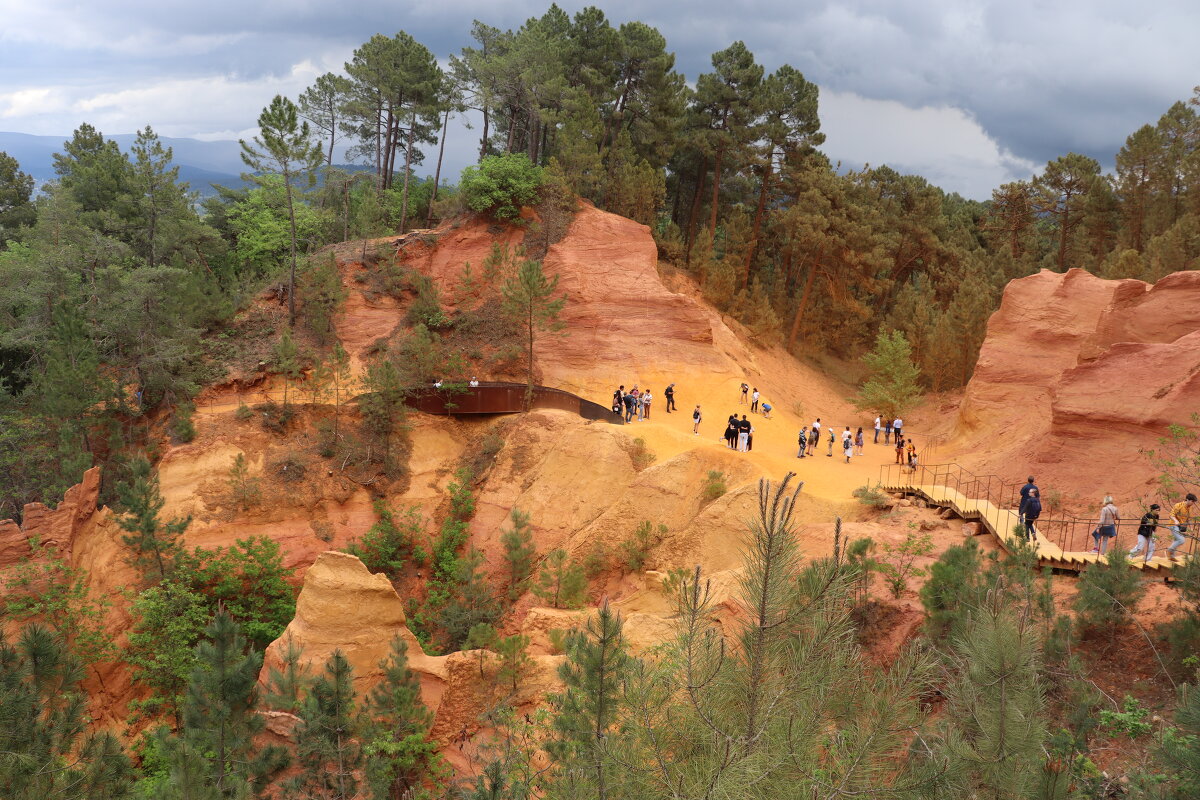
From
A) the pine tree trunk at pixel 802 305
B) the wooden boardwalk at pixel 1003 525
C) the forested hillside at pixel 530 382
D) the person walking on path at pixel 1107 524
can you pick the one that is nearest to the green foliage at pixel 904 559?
the forested hillside at pixel 530 382

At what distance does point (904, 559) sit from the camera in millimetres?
17000

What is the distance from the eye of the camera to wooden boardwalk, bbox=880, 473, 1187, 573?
14016 millimetres

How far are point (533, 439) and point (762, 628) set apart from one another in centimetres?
2322

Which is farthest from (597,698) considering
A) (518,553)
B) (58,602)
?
(58,602)

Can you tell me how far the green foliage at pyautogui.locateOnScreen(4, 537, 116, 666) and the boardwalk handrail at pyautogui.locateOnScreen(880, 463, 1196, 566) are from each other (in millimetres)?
25018

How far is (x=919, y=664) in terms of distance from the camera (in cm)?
618

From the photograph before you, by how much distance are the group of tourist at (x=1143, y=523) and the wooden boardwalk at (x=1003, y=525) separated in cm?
20

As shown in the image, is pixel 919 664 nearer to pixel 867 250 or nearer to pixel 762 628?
pixel 762 628

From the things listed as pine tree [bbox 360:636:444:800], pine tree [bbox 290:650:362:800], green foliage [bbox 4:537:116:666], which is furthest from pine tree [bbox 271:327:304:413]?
pine tree [bbox 290:650:362:800]

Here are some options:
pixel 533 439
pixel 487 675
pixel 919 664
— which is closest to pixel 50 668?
pixel 487 675

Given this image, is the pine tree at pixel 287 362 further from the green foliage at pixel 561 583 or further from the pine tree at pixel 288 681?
the green foliage at pixel 561 583

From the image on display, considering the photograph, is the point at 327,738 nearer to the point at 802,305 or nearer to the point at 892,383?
the point at 892,383

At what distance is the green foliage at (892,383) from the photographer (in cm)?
3541

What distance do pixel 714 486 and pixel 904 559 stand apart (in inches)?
255
